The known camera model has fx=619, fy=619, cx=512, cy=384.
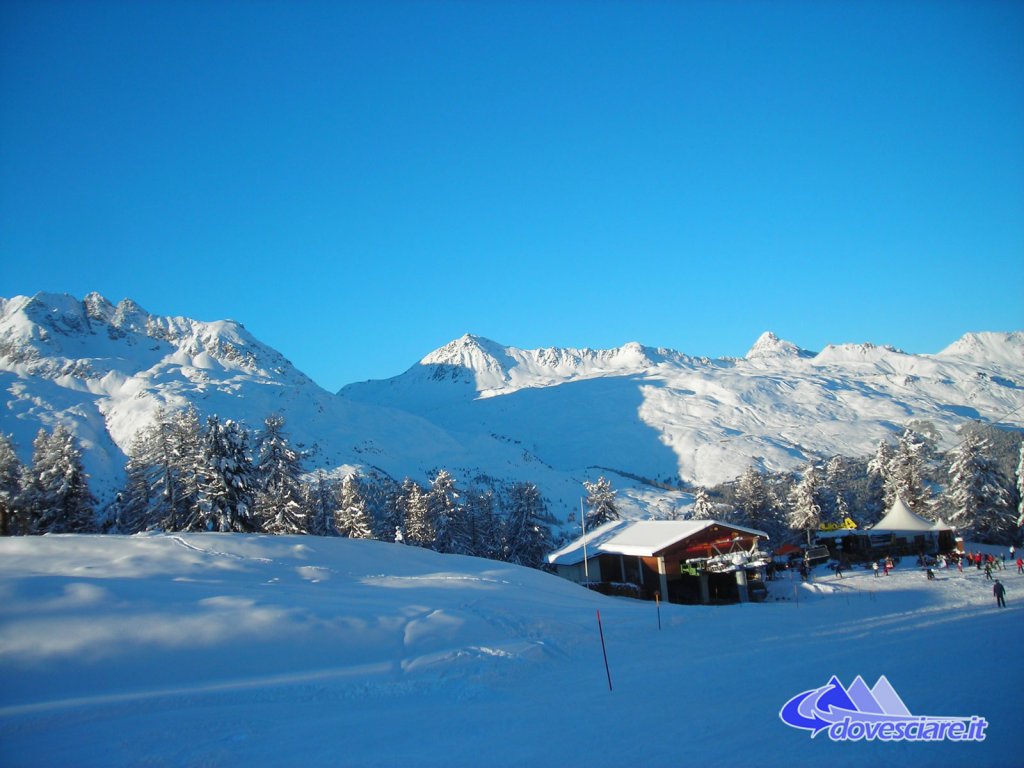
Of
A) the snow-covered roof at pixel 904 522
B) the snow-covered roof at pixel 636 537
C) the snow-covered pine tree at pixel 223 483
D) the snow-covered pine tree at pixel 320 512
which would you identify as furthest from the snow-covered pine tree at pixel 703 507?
the snow-covered pine tree at pixel 223 483

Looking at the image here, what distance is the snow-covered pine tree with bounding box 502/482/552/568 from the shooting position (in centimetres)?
5306

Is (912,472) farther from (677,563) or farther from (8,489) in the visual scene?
(8,489)

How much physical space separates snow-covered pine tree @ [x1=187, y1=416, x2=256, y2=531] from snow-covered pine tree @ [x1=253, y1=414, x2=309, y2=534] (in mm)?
2863

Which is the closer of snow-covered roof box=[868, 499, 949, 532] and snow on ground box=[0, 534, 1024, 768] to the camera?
snow on ground box=[0, 534, 1024, 768]

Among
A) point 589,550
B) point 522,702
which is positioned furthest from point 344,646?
point 589,550

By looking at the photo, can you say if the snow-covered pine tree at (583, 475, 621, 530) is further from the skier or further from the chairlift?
the skier

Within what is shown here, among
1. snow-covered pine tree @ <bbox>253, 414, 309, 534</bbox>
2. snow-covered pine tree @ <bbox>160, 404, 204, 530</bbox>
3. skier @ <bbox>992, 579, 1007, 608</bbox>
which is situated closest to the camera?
skier @ <bbox>992, 579, 1007, 608</bbox>

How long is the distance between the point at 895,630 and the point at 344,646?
1634cm

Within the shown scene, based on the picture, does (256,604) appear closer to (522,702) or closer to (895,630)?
(522,702)

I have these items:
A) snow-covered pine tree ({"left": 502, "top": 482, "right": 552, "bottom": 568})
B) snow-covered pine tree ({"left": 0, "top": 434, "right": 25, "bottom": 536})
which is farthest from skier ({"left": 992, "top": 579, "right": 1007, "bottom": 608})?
snow-covered pine tree ({"left": 0, "top": 434, "right": 25, "bottom": 536})

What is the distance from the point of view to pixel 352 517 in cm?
4744

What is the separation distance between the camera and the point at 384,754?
388 inches

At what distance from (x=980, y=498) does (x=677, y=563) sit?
25276 mm

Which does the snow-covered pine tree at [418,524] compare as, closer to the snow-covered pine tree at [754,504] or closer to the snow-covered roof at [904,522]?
the snow-covered pine tree at [754,504]
